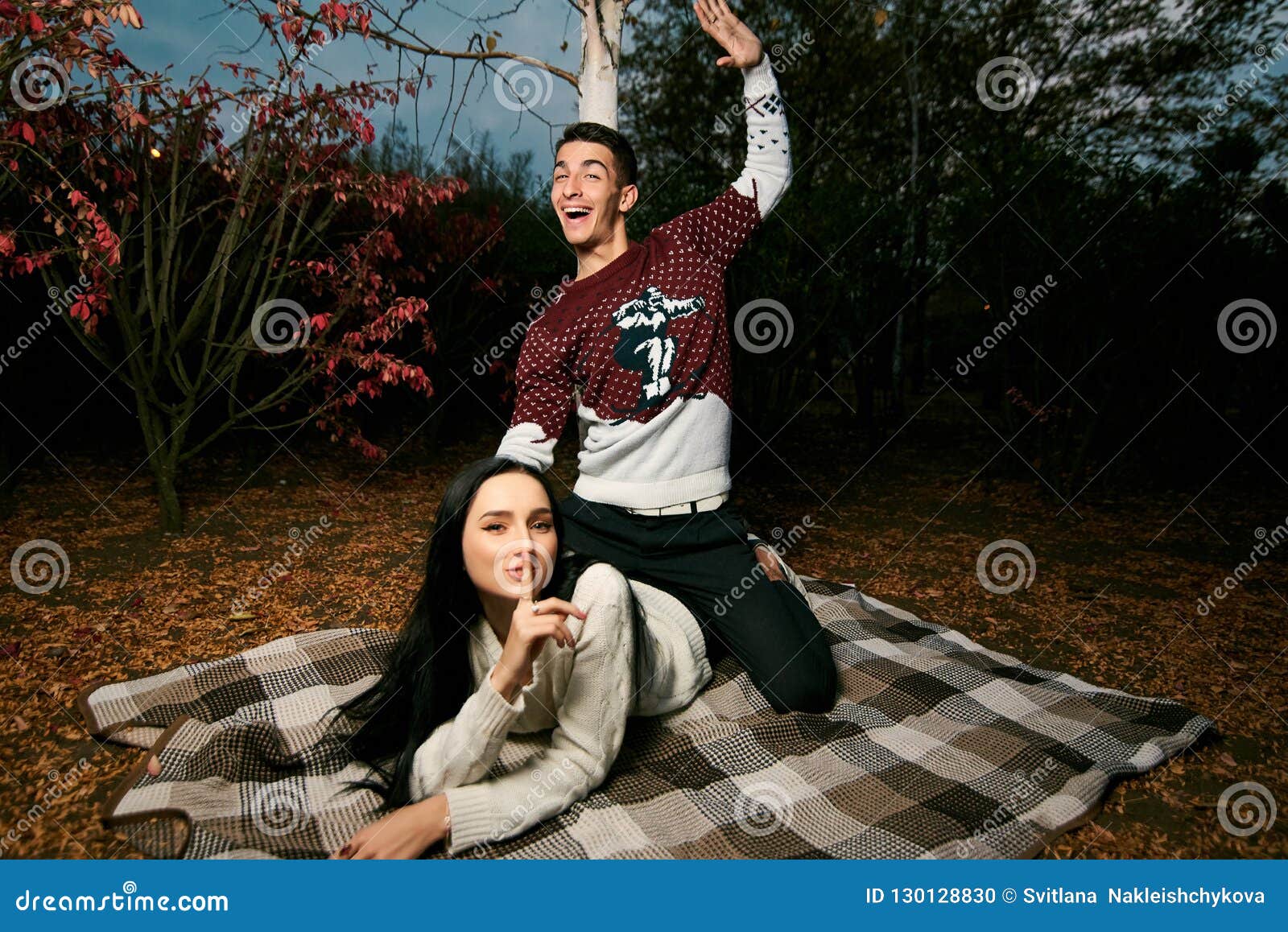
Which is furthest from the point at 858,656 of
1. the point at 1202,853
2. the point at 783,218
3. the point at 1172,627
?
the point at 783,218

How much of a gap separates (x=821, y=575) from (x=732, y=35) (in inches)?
112

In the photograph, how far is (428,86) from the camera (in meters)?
3.84

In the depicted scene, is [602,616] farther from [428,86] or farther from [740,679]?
[428,86]

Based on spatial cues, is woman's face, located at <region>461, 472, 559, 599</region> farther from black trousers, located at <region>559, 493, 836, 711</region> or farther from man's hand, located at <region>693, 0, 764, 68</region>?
man's hand, located at <region>693, 0, 764, 68</region>

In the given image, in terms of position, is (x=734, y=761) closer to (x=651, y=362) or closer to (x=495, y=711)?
(x=495, y=711)

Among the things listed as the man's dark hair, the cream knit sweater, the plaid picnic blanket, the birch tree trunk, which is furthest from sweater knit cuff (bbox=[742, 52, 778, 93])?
the plaid picnic blanket

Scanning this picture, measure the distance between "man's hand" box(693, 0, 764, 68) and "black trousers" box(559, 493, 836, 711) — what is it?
5.07 feet

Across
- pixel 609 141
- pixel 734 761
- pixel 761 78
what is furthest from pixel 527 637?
pixel 761 78

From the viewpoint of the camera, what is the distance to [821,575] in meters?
4.26

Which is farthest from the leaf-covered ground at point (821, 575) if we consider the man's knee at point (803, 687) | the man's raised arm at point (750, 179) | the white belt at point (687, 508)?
the man's raised arm at point (750, 179)

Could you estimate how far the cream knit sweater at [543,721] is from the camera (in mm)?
1758

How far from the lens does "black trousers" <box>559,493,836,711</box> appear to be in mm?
2496

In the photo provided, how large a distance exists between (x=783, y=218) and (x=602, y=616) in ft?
15.3

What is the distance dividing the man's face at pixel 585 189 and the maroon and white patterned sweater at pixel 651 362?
138 mm
